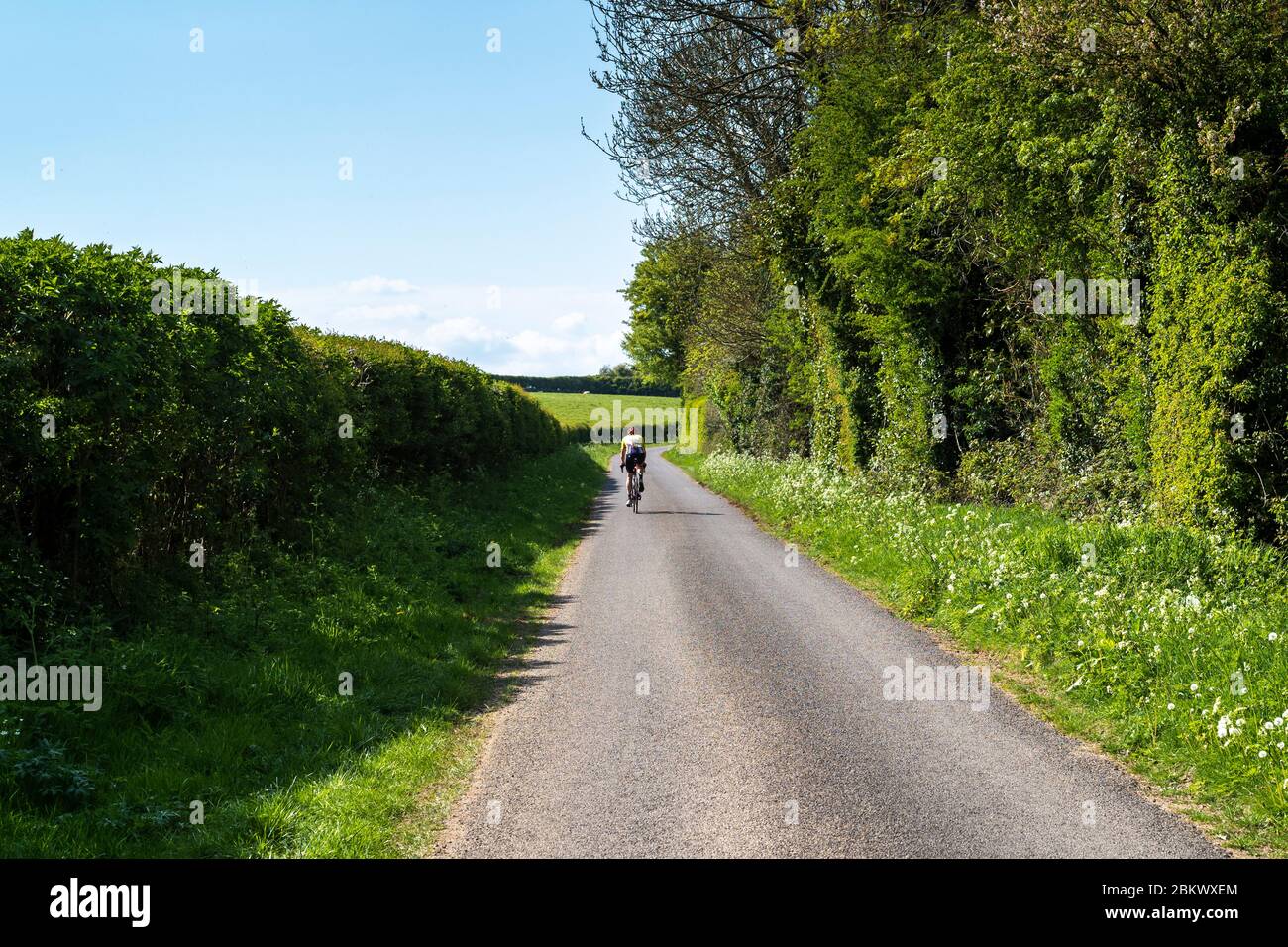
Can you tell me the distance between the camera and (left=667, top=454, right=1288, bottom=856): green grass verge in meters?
5.77

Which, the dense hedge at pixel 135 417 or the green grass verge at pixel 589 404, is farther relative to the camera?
the green grass verge at pixel 589 404

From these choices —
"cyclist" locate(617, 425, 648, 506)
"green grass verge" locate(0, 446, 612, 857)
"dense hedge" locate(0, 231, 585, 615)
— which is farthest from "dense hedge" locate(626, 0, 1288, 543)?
"dense hedge" locate(0, 231, 585, 615)

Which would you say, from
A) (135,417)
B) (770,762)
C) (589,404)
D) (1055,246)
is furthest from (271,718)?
(589,404)

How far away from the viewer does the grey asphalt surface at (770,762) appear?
5070mm

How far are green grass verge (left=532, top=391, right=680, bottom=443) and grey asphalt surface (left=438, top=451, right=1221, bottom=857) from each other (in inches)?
3004

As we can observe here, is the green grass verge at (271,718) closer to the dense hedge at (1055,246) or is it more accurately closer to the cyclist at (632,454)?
the dense hedge at (1055,246)

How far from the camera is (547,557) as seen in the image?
652 inches

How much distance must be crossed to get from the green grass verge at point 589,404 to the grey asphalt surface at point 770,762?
250 ft

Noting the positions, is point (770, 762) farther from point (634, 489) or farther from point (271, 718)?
point (634, 489)

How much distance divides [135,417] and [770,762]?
589 cm

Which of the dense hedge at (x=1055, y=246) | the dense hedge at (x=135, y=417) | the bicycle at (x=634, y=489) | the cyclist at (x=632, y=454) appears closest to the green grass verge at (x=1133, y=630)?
the dense hedge at (x=1055, y=246)

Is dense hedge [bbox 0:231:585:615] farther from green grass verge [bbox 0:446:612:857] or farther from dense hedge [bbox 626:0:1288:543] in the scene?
dense hedge [bbox 626:0:1288:543]
